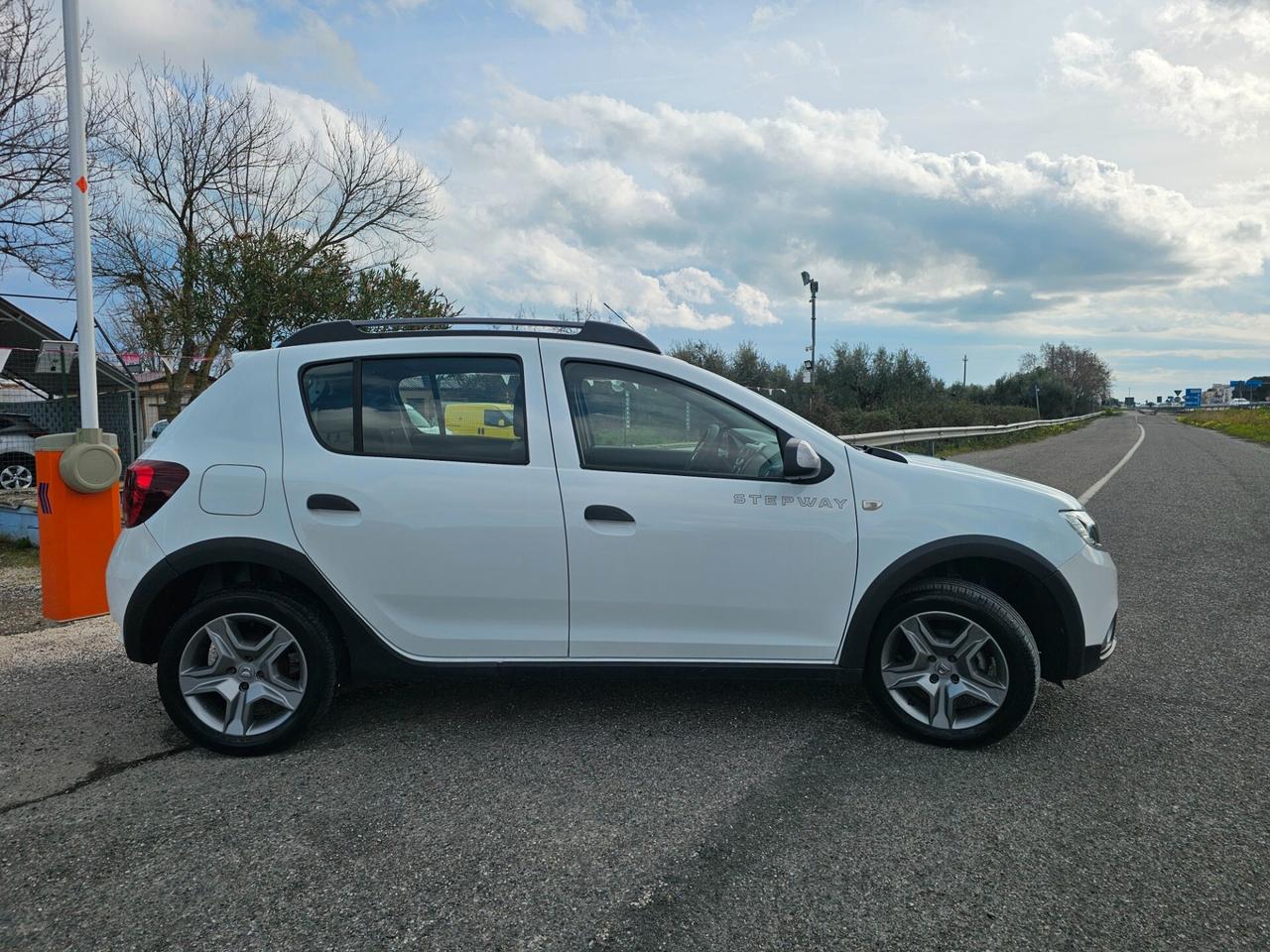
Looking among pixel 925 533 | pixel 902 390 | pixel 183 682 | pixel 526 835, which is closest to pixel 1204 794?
pixel 925 533

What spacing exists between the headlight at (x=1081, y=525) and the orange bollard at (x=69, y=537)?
5885 millimetres

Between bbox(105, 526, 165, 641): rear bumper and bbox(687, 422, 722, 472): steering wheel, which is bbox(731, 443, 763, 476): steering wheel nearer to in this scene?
bbox(687, 422, 722, 472): steering wheel

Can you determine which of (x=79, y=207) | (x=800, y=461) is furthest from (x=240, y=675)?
(x=79, y=207)

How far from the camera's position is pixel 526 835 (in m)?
2.80

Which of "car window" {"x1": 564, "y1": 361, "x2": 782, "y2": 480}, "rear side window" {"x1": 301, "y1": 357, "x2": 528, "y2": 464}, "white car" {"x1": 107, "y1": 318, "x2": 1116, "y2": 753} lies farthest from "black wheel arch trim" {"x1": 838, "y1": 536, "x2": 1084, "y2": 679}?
"rear side window" {"x1": 301, "y1": 357, "x2": 528, "y2": 464}

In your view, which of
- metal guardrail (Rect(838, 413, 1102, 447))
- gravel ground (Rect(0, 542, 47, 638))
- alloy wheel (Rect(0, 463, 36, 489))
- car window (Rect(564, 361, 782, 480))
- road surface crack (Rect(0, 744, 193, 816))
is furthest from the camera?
metal guardrail (Rect(838, 413, 1102, 447))

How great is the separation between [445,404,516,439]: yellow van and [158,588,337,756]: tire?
0.97 meters

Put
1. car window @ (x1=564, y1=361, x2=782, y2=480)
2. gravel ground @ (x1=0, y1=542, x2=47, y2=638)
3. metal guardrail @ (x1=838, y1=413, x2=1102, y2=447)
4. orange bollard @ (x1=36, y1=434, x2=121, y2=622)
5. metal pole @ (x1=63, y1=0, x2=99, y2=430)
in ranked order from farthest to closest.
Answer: metal guardrail @ (x1=838, y1=413, x2=1102, y2=447) < metal pole @ (x1=63, y1=0, x2=99, y2=430) < gravel ground @ (x1=0, y1=542, x2=47, y2=638) < orange bollard @ (x1=36, y1=434, x2=121, y2=622) < car window @ (x1=564, y1=361, x2=782, y2=480)

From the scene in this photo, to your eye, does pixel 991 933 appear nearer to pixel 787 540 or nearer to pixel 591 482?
pixel 787 540

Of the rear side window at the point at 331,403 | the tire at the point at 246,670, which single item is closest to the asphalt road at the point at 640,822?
the tire at the point at 246,670

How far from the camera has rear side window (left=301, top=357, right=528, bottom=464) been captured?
137 inches

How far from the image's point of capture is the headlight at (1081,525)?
353 centimetres

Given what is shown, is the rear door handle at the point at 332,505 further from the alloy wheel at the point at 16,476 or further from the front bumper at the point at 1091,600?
the alloy wheel at the point at 16,476

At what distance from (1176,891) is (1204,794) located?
77 cm
